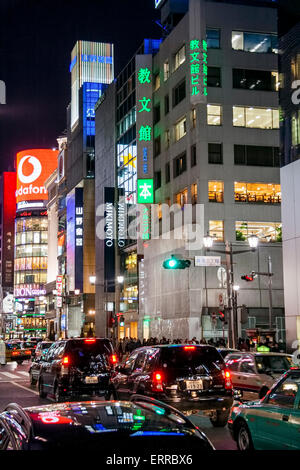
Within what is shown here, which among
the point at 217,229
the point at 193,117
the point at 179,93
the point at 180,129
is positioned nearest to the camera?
the point at 217,229

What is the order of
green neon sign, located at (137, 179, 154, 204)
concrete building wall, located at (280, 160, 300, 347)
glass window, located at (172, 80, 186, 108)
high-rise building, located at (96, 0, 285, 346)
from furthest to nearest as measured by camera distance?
1. green neon sign, located at (137, 179, 154, 204)
2. glass window, located at (172, 80, 186, 108)
3. high-rise building, located at (96, 0, 285, 346)
4. concrete building wall, located at (280, 160, 300, 347)

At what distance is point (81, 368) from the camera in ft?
55.9

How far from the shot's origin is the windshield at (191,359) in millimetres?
12953

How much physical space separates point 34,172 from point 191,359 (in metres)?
140

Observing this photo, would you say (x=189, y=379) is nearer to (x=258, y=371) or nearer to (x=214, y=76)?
(x=258, y=371)

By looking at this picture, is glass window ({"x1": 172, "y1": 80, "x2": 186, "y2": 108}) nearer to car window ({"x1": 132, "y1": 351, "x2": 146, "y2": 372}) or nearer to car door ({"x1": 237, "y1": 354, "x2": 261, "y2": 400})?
car door ({"x1": 237, "y1": 354, "x2": 261, "y2": 400})

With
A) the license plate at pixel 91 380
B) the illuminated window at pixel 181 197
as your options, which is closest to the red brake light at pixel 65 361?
the license plate at pixel 91 380

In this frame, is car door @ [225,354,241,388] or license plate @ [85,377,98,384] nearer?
license plate @ [85,377,98,384]

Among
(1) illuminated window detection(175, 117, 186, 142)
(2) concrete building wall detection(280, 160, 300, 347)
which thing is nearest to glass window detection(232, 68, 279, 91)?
(1) illuminated window detection(175, 117, 186, 142)

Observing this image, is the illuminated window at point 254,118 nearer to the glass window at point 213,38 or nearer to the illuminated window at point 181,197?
the glass window at point 213,38

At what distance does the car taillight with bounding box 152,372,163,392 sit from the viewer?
41.6 ft

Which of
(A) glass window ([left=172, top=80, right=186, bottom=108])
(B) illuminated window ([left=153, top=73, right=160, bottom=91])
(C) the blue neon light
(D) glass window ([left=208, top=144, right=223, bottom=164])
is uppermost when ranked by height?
(C) the blue neon light

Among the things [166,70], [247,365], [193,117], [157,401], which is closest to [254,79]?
[193,117]

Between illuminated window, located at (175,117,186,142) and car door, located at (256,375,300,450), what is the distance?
38901 millimetres
